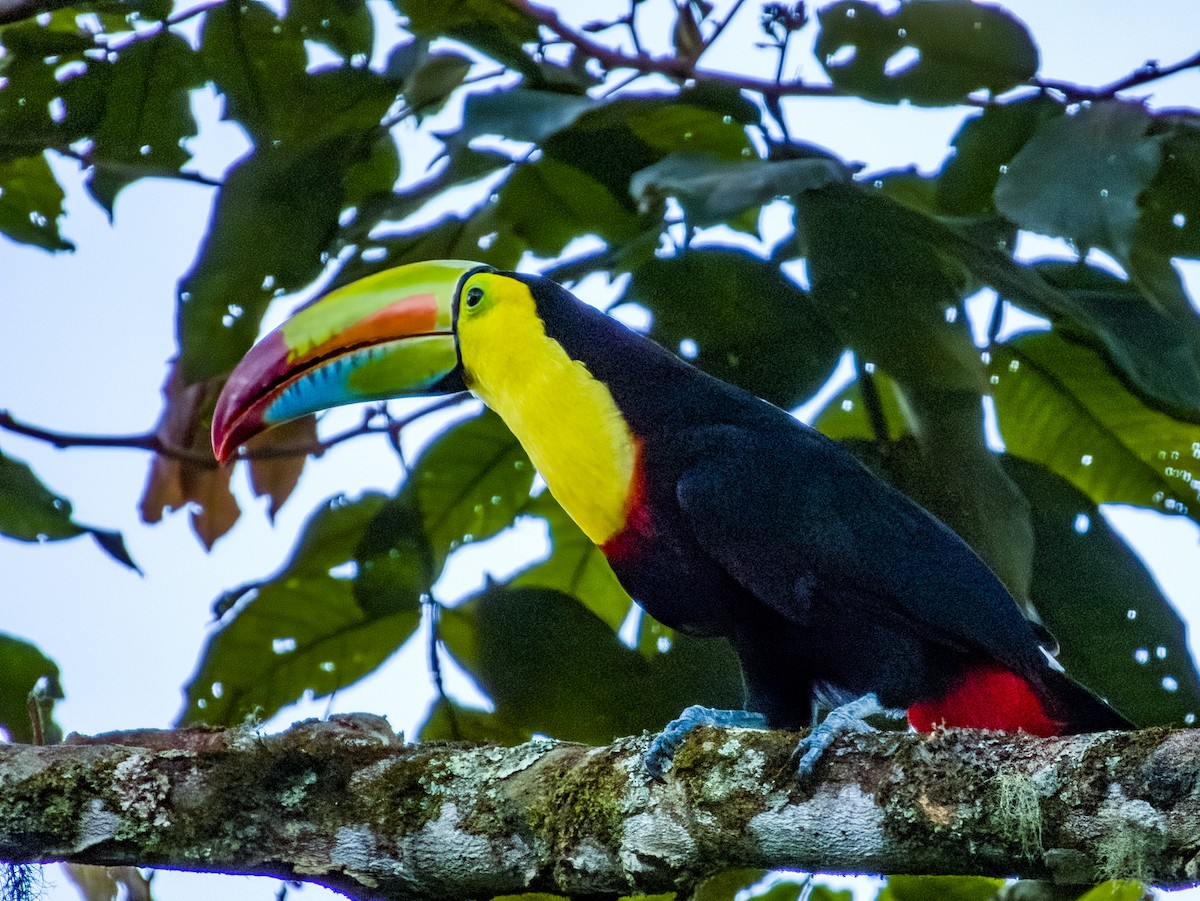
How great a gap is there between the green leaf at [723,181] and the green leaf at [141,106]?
0.99 m

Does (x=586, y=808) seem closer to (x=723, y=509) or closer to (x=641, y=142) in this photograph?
(x=723, y=509)

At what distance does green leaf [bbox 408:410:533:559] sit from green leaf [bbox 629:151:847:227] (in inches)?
24.3

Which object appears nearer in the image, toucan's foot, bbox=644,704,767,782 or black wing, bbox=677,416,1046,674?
toucan's foot, bbox=644,704,767,782

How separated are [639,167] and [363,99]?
43 centimetres

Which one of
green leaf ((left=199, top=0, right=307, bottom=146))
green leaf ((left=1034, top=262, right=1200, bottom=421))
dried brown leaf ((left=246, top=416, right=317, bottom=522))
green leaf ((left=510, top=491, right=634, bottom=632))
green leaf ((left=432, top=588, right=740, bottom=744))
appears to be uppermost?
green leaf ((left=199, top=0, right=307, bottom=146))

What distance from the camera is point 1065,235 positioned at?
1.43 m

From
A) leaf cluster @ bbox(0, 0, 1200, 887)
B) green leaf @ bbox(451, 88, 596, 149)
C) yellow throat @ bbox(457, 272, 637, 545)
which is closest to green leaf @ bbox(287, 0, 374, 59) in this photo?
leaf cluster @ bbox(0, 0, 1200, 887)

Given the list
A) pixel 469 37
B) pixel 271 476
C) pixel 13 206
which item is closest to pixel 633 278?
pixel 469 37

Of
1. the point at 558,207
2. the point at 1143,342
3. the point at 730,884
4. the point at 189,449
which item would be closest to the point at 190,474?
the point at 189,449

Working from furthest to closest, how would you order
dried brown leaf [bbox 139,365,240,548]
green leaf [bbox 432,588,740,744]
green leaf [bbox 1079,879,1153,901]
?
dried brown leaf [bbox 139,365,240,548] → green leaf [bbox 432,588,740,744] → green leaf [bbox 1079,879,1153,901]

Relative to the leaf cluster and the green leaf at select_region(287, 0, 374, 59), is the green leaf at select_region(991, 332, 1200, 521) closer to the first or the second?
the leaf cluster

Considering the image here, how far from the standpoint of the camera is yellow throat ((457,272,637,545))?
178 cm

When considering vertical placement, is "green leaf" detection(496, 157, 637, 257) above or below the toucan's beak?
above

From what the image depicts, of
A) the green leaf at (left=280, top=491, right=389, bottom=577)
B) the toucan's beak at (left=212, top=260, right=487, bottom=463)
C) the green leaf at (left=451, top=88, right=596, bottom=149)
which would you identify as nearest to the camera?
the green leaf at (left=451, top=88, right=596, bottom=149)
